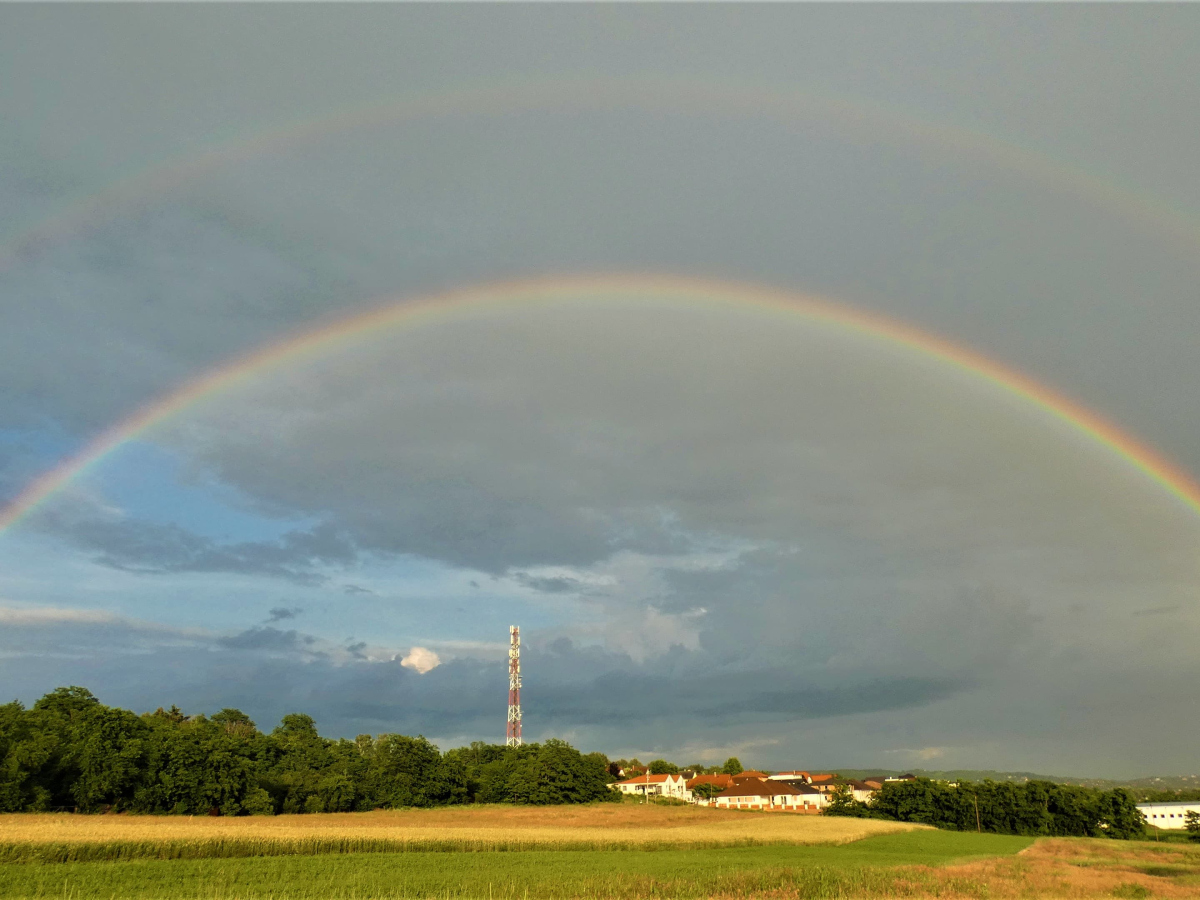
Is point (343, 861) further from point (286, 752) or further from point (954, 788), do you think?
point (954, 788)

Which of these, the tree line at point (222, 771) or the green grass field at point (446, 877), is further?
the tree line at point (222, 771)

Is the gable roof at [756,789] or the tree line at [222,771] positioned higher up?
the tree line at [222,771]

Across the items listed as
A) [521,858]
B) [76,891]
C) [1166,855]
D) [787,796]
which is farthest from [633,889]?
[787,796]

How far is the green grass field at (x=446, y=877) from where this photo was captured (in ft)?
102

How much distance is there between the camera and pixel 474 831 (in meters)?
63.6

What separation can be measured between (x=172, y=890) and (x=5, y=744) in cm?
6675

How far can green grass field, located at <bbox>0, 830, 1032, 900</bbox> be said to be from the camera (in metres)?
31.0

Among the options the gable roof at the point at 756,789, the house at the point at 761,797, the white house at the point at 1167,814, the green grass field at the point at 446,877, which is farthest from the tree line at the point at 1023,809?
the green grass field at the point at 446,877

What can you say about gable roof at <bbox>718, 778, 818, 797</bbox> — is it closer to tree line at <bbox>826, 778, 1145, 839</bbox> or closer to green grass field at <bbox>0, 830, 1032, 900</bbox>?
tree line at <bbox>826, 778, 1145, 839</bbox>

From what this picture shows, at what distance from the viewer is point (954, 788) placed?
12119cm

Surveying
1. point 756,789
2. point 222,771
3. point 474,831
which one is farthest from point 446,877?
point 756,789

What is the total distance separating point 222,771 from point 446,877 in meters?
68.8

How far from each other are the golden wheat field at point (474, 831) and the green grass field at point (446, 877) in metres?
3.76

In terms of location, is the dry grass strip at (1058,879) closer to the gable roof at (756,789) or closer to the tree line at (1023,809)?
the tree line at (1023,809)
